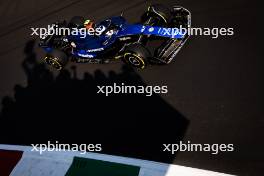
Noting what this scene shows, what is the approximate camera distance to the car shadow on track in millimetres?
7879

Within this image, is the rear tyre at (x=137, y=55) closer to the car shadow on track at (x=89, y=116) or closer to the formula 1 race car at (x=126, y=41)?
the formula 1 race car at (x=126, y=41)

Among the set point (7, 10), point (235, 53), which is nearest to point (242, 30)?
point (235, 53)

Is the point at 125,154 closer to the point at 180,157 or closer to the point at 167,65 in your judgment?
the point at 180,157

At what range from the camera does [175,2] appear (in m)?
10.8

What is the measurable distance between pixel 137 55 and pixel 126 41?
825 millimetres

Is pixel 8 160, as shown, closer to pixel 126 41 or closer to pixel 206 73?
pixel 126 41

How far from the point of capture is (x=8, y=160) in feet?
26.8

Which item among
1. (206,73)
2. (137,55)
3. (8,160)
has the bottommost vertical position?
(8,160)

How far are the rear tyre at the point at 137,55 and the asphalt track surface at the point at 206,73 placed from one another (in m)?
0.39

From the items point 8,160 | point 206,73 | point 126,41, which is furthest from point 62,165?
point 206,73

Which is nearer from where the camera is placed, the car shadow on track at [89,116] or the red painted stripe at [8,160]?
the car shadow on track at [89,116]

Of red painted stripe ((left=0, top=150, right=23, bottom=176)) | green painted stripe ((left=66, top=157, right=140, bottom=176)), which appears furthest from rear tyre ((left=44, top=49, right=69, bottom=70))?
green painted stripe ((left=66, top=157, right=140, bottom=176))

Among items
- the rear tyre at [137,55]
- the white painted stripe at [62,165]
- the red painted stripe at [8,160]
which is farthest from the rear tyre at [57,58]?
the red painted stripe at [8,160]

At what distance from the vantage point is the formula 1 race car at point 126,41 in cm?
883
